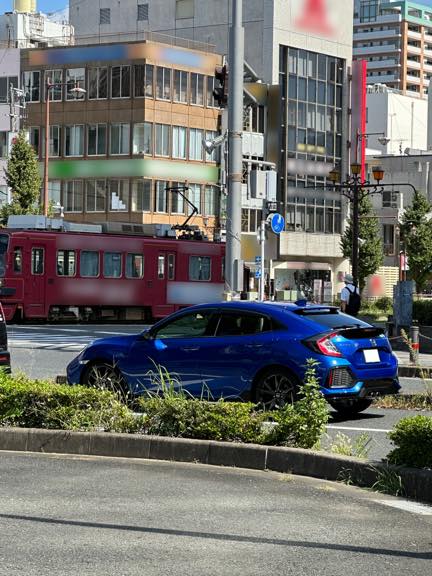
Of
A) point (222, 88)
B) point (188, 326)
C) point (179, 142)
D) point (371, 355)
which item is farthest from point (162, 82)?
point (371, 355)

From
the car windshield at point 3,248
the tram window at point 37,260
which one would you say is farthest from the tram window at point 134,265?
the car windshield at point 3,248

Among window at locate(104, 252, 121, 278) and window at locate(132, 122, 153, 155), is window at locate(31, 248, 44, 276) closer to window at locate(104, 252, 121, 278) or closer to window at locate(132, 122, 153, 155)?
window at locate(104, 252, 121, 278)

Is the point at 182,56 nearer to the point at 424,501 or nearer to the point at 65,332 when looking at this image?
the point at 65,332

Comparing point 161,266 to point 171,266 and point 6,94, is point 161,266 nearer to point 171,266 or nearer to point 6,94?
point 171,266

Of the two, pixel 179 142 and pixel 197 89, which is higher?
pixel 197 89

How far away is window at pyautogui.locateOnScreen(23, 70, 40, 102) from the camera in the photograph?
7619 cm

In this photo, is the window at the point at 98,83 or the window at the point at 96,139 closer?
the window at the point at 98,83

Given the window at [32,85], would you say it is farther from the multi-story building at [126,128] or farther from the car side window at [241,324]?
the car side window at [241,324]

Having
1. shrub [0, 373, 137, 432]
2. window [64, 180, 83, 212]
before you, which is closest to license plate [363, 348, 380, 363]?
shrub [0, 373, 137, 432]

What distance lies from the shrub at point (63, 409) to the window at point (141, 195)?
203 feet

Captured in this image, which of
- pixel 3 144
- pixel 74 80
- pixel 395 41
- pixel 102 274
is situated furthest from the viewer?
pixel 395 41

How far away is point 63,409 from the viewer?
36.6 ft

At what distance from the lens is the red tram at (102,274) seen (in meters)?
42.2

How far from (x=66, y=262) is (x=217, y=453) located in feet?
111
